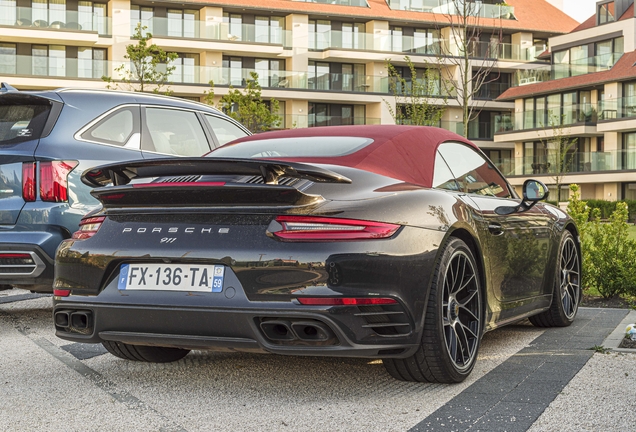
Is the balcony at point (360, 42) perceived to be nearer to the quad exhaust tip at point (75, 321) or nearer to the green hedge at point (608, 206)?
the green hedge at point (608, 206)

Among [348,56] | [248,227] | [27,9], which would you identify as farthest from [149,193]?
[348,56]

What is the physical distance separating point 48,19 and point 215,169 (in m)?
53.2

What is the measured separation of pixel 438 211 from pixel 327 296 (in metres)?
0.92

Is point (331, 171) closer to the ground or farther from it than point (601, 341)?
farther from it

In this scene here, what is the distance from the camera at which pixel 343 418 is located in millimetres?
4023

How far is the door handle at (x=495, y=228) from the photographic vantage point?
528 centimetres

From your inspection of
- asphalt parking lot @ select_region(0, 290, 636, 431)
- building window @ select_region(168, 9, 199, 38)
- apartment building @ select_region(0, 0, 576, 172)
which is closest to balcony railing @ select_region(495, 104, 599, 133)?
apartment building @ select_region(0, 0, 576, 172)

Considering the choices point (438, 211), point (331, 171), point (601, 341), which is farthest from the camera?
point (601, 341)

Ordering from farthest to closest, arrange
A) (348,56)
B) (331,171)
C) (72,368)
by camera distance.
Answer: (348,56), (72,368), (331,171)

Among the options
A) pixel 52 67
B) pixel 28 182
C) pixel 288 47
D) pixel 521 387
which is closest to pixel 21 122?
pixel 28 182

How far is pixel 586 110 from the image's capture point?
5812cm

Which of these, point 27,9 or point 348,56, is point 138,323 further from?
point 348,56

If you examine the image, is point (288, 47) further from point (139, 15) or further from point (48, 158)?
point (48, 158)

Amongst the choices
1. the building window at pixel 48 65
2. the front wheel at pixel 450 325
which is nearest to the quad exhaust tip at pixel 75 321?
the front wheel at pixel 450 325
